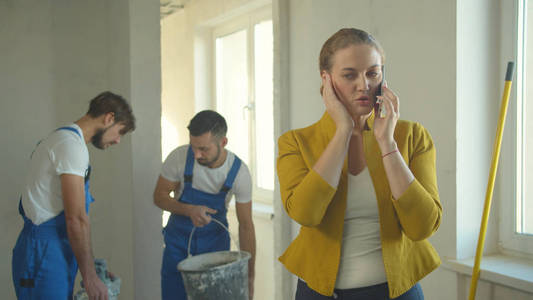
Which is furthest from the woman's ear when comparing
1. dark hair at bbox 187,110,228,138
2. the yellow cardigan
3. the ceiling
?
the ceiling

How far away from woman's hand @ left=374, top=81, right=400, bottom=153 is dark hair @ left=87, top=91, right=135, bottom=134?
155 cm

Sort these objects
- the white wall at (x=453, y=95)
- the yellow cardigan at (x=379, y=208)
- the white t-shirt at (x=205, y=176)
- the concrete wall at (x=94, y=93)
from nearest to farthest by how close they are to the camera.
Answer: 1. the yellow cardigan at (x=379, y=208)
2. the white wall at (x=453, y=95)
3. the white t-shirt at (x=205, y=176)
4. the concrete wall at (x=94, y=93)

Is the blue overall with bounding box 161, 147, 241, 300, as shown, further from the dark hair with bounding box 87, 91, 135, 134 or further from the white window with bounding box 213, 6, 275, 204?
the white window with bounding box 213, 6, 275, 204

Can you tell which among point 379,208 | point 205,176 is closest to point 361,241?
point 379,208

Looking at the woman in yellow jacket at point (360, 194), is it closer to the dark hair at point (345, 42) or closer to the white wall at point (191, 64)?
the dark hair at point (345, 42)

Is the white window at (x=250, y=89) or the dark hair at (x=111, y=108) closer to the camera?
the dark hair at (x=111, y=108)

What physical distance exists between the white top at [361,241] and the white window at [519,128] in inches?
47.3

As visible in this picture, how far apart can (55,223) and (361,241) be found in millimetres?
1536

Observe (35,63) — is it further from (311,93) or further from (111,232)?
(311,93)

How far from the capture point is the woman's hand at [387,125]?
1172 mm

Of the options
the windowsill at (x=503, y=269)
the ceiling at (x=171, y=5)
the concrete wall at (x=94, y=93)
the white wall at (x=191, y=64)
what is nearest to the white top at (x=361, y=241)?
the windowsill at (x=503, y=269)

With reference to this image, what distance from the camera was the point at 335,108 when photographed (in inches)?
48.1

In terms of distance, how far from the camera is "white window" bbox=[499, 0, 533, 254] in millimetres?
2059

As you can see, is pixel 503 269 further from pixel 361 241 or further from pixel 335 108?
pixel 335 108
